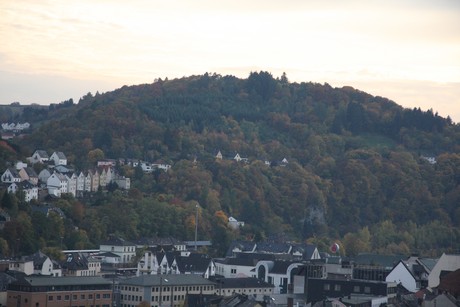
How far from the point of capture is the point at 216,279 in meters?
67.6

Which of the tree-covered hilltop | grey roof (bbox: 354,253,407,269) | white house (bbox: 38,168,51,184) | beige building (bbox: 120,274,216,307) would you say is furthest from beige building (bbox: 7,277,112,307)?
white house (bbox: 38,168,51,184)

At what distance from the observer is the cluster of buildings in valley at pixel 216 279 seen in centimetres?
5869

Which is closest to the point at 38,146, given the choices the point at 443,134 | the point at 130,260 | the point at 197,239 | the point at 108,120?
the point at 108,120

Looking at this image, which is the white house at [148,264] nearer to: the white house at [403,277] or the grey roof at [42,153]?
the white house at [403,277]

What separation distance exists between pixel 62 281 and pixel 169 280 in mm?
6158

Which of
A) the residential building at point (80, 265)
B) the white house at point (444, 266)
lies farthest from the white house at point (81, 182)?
the white house at point (444, 266)

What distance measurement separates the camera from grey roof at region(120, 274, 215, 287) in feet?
208

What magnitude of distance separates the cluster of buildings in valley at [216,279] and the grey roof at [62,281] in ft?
0.15

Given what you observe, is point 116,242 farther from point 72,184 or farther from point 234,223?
point 234,223

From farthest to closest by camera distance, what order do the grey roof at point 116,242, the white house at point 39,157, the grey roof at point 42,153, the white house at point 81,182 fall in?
the grey roof at point 42,153 → the white house at point 39,157 → the white house at point 81,182 → the grey roof at point 116,242

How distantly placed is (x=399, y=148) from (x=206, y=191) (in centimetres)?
3732

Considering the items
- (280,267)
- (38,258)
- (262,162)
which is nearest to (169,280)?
(38,258)

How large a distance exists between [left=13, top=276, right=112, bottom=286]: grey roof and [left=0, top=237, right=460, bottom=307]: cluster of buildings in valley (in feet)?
0.15

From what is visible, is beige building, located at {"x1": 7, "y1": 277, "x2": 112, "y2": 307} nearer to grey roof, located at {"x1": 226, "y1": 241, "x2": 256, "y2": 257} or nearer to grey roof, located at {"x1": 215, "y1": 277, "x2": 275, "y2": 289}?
grey roof, located at {"x1": 215, "y1": 277, "x2": 275, "y2": 289}
